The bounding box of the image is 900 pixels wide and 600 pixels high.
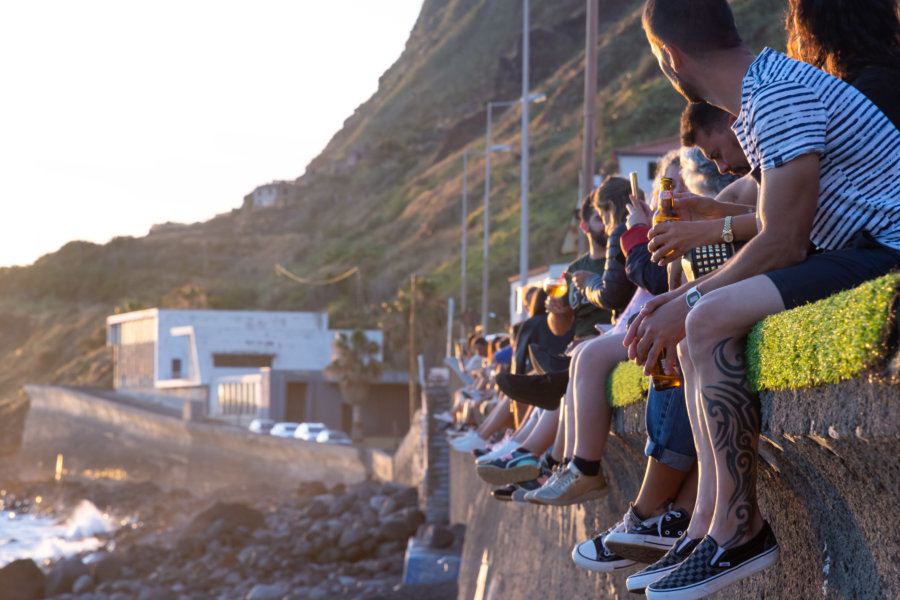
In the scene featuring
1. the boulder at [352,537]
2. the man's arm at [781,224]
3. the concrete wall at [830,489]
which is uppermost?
the man's arm at [781,224]

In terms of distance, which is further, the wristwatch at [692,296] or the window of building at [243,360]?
the window of building at [243,360]

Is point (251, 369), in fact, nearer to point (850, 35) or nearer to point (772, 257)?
point (850, 35)

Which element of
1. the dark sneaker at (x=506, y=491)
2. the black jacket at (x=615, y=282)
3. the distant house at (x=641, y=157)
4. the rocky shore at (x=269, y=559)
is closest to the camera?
the black jacket at (x=615, y=282)

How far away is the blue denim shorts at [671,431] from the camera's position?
379 cm

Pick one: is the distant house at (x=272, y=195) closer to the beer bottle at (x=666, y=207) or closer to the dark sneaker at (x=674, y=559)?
the beer bottle at (x=666, y=207)

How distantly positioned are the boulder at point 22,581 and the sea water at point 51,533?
12.8 meters

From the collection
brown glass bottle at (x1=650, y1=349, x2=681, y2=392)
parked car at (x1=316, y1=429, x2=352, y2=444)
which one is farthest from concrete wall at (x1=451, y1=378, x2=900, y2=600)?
parked car at (x1=316, y1=429, x2=352, y2=444)

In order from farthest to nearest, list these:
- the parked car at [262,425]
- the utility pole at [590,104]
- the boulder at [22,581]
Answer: the parked car at [262,425] → the boulder at [22,581] → the utility pole at [590,104]

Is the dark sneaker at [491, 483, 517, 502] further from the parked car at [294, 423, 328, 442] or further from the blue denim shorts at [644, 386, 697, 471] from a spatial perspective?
the parked car at [294, 423, 328, 442]

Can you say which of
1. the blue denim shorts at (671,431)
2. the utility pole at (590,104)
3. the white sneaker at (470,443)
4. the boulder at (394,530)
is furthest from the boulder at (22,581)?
the blue denim shorts at (671,431)

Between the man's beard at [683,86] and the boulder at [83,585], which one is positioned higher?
the man's beard at [683,86]

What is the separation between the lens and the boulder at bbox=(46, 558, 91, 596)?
26812 mm

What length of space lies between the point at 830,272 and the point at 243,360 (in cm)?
6463

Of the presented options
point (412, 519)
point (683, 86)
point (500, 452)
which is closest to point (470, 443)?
point (500, 452)
